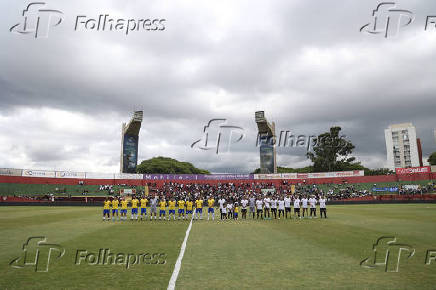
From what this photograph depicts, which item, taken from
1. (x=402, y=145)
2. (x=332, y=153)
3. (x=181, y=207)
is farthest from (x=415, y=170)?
(x=402, y=145)

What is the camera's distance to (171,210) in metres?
22.1

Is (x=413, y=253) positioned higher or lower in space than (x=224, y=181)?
lower

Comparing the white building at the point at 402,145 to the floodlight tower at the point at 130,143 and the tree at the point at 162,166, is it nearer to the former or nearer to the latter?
the tree at the point at 162,166

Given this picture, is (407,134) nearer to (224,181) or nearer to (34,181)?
(224,181)

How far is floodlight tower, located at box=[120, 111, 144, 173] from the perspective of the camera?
232 ft

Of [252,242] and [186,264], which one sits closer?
[186,264]

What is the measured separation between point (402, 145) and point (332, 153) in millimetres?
70753

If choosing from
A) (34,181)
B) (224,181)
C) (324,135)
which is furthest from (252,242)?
(324,135)

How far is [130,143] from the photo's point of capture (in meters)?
72.4

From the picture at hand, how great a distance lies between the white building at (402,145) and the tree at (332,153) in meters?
66.0

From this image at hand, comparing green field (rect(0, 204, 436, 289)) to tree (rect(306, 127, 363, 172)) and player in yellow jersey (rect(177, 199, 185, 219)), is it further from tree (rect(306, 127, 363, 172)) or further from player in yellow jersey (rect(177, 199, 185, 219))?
tree (rect(306, 127, 363, 172))

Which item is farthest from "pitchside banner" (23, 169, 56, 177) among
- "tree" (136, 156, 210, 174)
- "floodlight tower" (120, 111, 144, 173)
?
"tree" (136, 156, 210, 174)

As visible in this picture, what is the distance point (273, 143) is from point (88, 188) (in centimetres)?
4209

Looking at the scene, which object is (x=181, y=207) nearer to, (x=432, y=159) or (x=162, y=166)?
(x=162, y=166)
